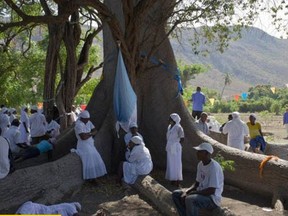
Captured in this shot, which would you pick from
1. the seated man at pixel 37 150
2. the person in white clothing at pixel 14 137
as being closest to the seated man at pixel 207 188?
the seated man at pixel 37 150

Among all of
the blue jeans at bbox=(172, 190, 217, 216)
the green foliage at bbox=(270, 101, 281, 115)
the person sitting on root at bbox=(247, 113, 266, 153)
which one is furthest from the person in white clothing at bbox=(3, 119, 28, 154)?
the green foliage at bbox=(270, 101, 281, 115)

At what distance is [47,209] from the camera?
6316 mm

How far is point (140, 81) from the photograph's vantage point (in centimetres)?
1013

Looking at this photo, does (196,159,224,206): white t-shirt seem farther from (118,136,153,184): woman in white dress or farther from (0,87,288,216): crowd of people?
(118,136,153,184): woman in white dress

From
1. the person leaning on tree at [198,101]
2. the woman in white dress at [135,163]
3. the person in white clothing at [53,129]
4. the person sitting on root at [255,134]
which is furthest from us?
the person leaning on tree at [198,101]

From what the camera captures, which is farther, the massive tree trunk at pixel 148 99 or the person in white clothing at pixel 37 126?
the person in white clothing at pixel 37 126

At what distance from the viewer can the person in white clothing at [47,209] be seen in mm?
6113

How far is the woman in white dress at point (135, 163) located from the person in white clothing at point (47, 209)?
5.67 ft

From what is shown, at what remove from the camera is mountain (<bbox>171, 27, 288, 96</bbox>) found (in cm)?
11056

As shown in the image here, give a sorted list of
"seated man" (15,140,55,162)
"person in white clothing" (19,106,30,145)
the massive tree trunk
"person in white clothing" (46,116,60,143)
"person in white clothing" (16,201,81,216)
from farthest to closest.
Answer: "person in white clothing" (19,106,30,145) < "person in white clothing" (46,116,60,143) < "seated man" (15,140,55,162) < the massive tree trunk < "person in white clothing" (16,201,81,216)

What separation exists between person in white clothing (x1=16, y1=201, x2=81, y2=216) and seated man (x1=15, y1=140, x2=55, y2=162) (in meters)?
3.48

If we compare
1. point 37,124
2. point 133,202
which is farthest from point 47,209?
point 37,124

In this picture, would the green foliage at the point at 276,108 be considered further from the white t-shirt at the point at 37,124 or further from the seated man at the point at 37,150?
the seated man at the point at 37,150

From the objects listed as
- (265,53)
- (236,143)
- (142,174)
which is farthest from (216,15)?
(265,53)
